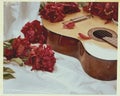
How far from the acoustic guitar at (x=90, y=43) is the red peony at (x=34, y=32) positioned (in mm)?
23

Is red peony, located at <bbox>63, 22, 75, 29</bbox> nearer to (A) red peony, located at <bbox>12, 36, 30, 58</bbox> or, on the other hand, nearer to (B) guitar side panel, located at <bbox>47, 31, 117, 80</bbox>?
(B) guitar side panel, located at <bbox>47, 31, 117, 80</bbox>

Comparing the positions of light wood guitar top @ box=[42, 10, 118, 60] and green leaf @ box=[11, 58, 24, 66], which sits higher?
light wood guitar top @ box=[42, 10, 118, 60]

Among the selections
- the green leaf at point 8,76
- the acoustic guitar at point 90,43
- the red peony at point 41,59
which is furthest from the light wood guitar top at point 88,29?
the green leaf at point 8,76

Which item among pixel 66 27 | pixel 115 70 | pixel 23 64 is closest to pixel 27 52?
pixel 23 64

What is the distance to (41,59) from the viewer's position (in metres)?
0.86

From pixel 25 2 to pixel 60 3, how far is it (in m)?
0.12

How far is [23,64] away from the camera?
0.89 metres

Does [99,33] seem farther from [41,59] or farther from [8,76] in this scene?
[8,76]

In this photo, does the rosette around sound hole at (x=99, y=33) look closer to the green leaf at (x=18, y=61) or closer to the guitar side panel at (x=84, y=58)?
the guitar side panel at (x=84, y=58)

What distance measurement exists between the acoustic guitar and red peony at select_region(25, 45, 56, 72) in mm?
100

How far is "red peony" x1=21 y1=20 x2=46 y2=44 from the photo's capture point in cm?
98

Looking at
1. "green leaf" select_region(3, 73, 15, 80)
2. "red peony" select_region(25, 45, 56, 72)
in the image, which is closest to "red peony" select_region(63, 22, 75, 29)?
"red peony" select_region(25, 45, 56, 72)

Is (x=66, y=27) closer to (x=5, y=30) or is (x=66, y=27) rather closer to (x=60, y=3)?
(x=60, y=3)

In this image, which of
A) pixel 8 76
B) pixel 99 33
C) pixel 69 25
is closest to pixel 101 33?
pixel 99 33
